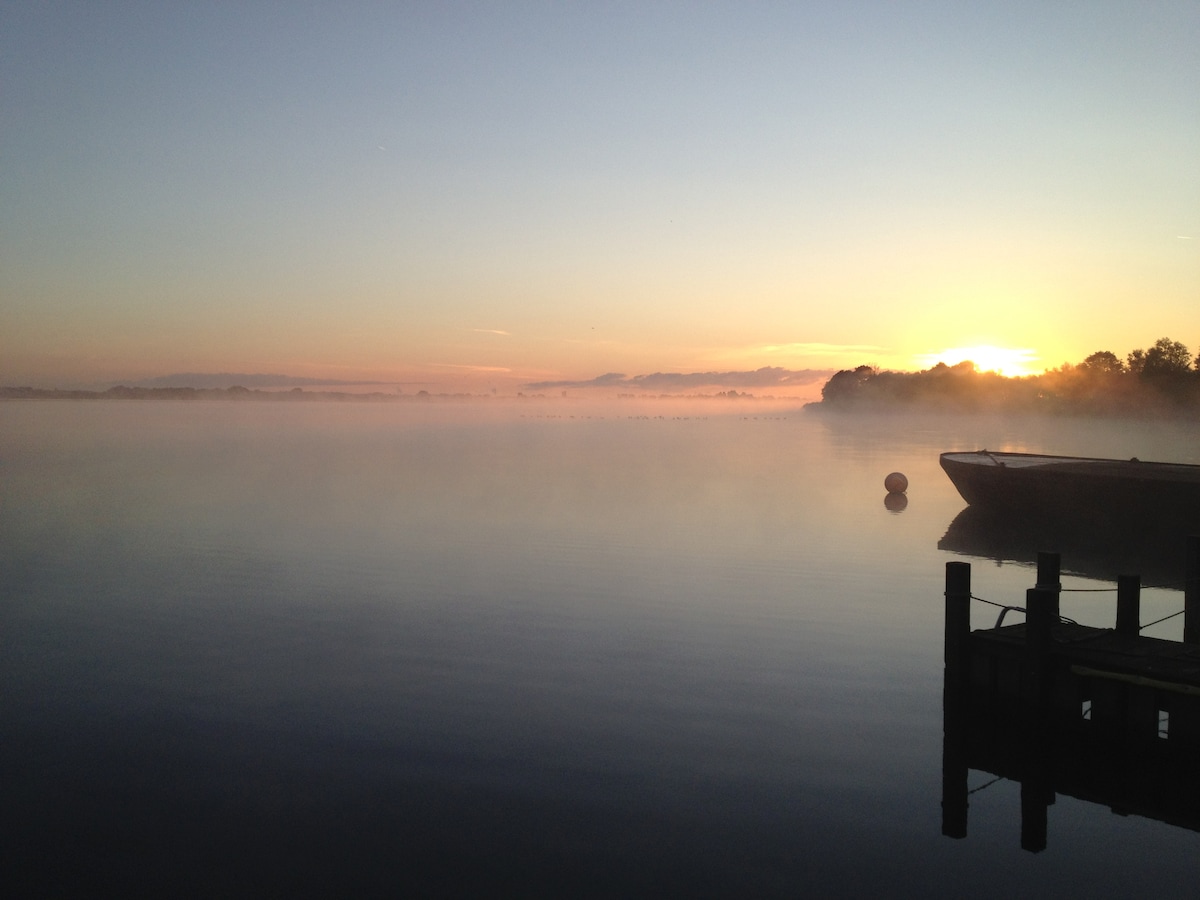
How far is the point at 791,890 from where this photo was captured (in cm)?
896

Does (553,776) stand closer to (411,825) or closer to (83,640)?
A: (411,825)

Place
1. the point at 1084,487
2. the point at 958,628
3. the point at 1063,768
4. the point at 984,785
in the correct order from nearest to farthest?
the point at 1063,768 → the point at 984,785 → the point at 958,628 → the point at 1084,487

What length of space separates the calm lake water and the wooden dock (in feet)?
0.98

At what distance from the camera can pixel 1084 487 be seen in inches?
1433

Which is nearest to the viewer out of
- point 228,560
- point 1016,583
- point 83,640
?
point 83,640

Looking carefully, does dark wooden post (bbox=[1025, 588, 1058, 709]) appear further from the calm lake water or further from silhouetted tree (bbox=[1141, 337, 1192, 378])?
silhouetted tree (bbox=[1141, 337, 1192, 378])

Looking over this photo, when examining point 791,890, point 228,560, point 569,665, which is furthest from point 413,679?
point 228,560

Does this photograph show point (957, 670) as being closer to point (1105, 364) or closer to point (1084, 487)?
point (1084, 487)

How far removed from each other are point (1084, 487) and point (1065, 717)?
29.2 meters

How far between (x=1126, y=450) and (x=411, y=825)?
10320 centimetres

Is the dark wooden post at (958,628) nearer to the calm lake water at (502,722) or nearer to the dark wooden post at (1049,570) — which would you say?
the calm lake water at (502,722)

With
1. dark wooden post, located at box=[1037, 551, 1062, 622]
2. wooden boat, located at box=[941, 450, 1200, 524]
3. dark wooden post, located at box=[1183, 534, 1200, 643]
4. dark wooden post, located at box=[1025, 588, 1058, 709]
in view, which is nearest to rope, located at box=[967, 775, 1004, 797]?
dark wooden post, located at box=[1025, 588, 1058, 709]

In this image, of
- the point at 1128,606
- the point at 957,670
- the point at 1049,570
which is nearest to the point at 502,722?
the point at 957,670

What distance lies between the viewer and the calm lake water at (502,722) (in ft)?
31.0
